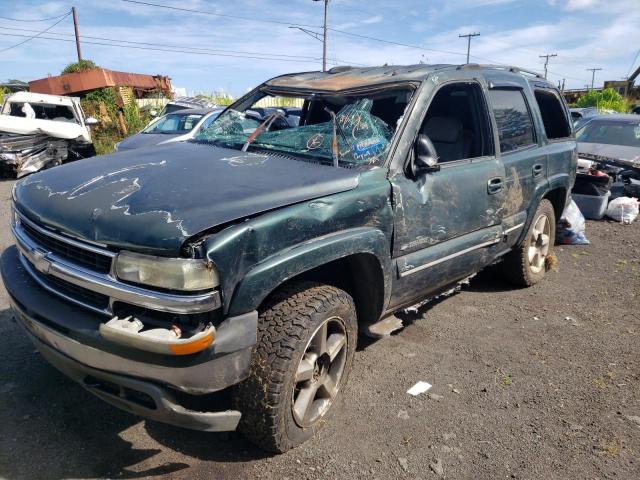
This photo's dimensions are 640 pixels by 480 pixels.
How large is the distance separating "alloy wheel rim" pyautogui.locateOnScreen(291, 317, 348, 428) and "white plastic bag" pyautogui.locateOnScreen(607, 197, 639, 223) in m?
7.00

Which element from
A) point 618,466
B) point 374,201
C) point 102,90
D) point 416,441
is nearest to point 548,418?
point 618,466

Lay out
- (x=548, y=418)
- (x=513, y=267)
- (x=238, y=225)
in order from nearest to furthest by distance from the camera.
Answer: (x=238, y=225) → (x=548, y=418) → (x=513, y=267)

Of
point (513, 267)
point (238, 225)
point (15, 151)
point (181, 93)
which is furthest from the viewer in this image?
point (181, 93)

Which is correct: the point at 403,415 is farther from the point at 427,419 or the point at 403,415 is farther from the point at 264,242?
the point at 264,242

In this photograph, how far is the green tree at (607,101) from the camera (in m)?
25.6

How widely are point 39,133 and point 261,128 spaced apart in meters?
9.94

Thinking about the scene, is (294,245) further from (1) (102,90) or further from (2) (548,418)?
(1) (102,90)

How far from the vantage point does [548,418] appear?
3.04 metres

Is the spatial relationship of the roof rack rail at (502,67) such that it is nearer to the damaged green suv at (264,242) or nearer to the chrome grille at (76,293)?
the damaged green suv at (264,242)

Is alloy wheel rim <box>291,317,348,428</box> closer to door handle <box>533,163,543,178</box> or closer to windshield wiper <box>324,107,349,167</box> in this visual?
windshield wiper <box>324,107,349,167</box>

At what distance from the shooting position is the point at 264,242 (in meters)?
2.23

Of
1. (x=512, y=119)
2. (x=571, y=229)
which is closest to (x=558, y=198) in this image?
(x=512, y=119)

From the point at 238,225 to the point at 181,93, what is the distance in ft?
106

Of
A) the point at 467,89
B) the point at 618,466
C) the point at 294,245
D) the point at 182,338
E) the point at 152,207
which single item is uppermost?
the point at 467,89
